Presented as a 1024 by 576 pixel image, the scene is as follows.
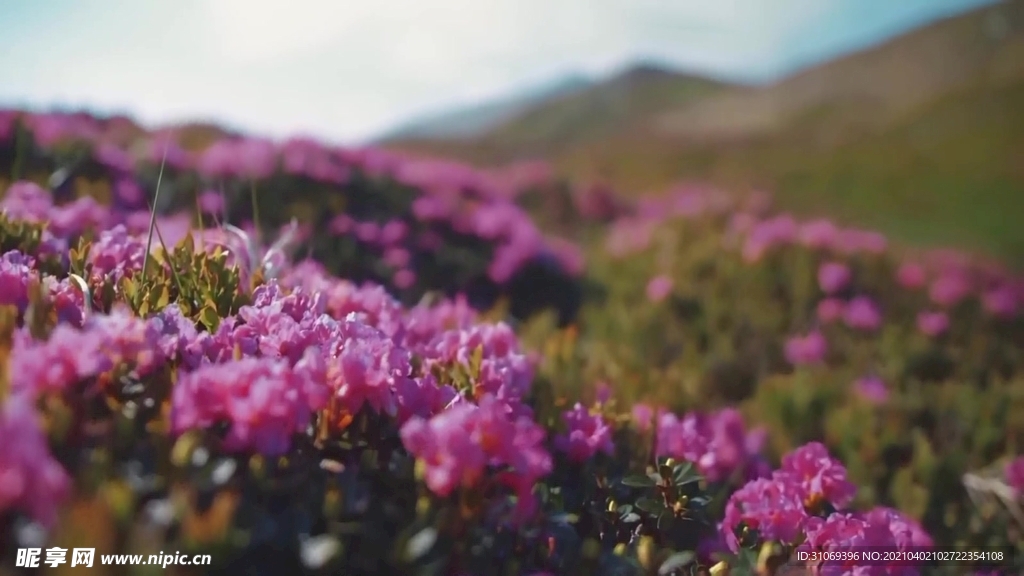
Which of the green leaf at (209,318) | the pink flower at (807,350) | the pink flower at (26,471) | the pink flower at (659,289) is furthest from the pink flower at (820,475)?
the pink flower at (659,289)

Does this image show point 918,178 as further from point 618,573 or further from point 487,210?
point 618,573

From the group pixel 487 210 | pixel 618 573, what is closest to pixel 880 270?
pixel 487 210

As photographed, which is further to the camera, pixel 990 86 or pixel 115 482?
pixel 990 86

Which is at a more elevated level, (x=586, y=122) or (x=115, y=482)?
(x=115, y=482)

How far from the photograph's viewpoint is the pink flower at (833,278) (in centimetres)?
568

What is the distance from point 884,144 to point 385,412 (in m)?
27.8

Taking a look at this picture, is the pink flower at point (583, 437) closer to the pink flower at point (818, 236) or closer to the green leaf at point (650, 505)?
the green leaf at point (650, 505)

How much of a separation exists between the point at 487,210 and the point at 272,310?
152 inches

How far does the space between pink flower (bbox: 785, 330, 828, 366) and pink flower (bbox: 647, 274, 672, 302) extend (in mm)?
876

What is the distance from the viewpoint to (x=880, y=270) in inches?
249

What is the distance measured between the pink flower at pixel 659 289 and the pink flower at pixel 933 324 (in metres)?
1.71

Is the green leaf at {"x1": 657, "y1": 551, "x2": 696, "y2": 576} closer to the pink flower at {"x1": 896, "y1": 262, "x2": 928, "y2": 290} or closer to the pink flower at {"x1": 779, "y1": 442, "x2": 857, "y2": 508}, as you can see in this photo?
the pink flower at {"x1": 779, "y1": 442, "x2": 857, "y2": 508}

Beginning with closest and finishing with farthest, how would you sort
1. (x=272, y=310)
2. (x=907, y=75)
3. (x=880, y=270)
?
(x=272, y=310) → (x=880, y=270) → (x=907, y=75)

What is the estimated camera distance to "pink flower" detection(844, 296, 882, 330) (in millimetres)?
5344
